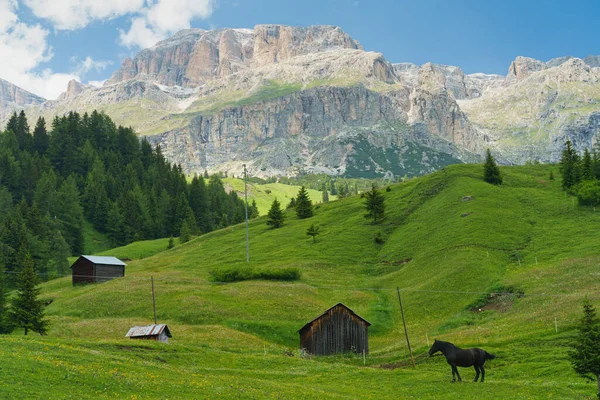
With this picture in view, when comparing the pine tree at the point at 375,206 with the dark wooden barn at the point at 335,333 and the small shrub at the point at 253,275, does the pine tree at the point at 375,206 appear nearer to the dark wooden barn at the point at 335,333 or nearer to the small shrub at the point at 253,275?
the small shrub at the point at 253,275

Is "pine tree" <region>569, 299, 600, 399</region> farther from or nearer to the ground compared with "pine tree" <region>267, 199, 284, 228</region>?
nearer to the ground

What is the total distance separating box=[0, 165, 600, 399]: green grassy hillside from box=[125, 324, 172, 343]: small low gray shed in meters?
4.30

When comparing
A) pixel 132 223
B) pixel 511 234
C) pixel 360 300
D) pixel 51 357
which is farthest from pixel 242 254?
pixel 51 357

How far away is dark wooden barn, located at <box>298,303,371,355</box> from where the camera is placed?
62156 millimetres

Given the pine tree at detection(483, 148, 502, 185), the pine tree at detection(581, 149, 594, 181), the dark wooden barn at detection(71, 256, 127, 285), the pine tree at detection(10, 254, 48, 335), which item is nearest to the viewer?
the pine tree at detection(10, 254, 48, 335)

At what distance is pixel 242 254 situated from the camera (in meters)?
116

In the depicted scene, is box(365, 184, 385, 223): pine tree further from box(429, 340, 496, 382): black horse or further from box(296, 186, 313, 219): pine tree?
box(429, 340, 496, 382): black horse

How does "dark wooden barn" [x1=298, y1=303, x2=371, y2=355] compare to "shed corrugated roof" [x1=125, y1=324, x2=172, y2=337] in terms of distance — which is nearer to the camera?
"shed corrugated roof" [x1=125, y1=324, x2=172, y2=337]

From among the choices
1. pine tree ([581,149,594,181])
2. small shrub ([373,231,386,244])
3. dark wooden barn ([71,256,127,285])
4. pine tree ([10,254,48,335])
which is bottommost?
pine tree ([10,254,48,335])

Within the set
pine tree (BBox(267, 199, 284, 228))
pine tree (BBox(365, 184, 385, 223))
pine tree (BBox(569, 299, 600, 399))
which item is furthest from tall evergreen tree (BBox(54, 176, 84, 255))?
pine tree (BBox(569, 299, 600, 399))

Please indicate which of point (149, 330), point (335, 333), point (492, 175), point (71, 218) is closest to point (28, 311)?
point (149, 330)

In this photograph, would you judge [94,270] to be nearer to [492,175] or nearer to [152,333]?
[152,333]

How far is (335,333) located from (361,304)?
19.7 m

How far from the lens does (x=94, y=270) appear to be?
338ft
